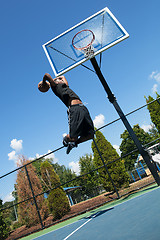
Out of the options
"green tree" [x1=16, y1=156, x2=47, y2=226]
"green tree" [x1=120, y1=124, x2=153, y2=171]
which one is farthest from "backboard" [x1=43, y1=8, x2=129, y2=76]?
"green tree" [x1=120, y1=124, x2=153, y2=171]

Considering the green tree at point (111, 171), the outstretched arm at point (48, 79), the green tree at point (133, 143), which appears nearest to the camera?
the outstretched arm at point (48, 79)

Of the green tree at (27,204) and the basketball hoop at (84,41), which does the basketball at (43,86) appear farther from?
the green tree at (27,204)

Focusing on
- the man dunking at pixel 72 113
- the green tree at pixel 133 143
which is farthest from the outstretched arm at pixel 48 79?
the green tree at pixel 133 143

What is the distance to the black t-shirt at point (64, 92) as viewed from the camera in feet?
7.05

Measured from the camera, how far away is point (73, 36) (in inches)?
191

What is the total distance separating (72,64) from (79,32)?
1.11 metres

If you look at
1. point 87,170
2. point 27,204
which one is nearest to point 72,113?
point 27,204

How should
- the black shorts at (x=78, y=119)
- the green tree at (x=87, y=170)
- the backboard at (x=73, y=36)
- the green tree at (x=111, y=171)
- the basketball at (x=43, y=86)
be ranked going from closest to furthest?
the black shorts at (x=78, y=119), the basketball at (x=43, y=86), the backboard at (x=73, y=36), the green tree at (x=111, y=171), the green tree at (x=87, y=170)

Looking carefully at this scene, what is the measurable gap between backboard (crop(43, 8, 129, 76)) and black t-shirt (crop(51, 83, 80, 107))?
2.38m

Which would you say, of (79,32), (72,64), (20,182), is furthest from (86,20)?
(20,182)

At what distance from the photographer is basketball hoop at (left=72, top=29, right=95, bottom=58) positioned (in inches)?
175

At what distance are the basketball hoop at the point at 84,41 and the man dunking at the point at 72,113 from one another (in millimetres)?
2556

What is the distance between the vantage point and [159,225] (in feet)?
4.46

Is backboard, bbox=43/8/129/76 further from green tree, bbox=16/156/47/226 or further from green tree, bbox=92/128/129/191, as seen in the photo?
green tree, bbox=16/156/47/226
